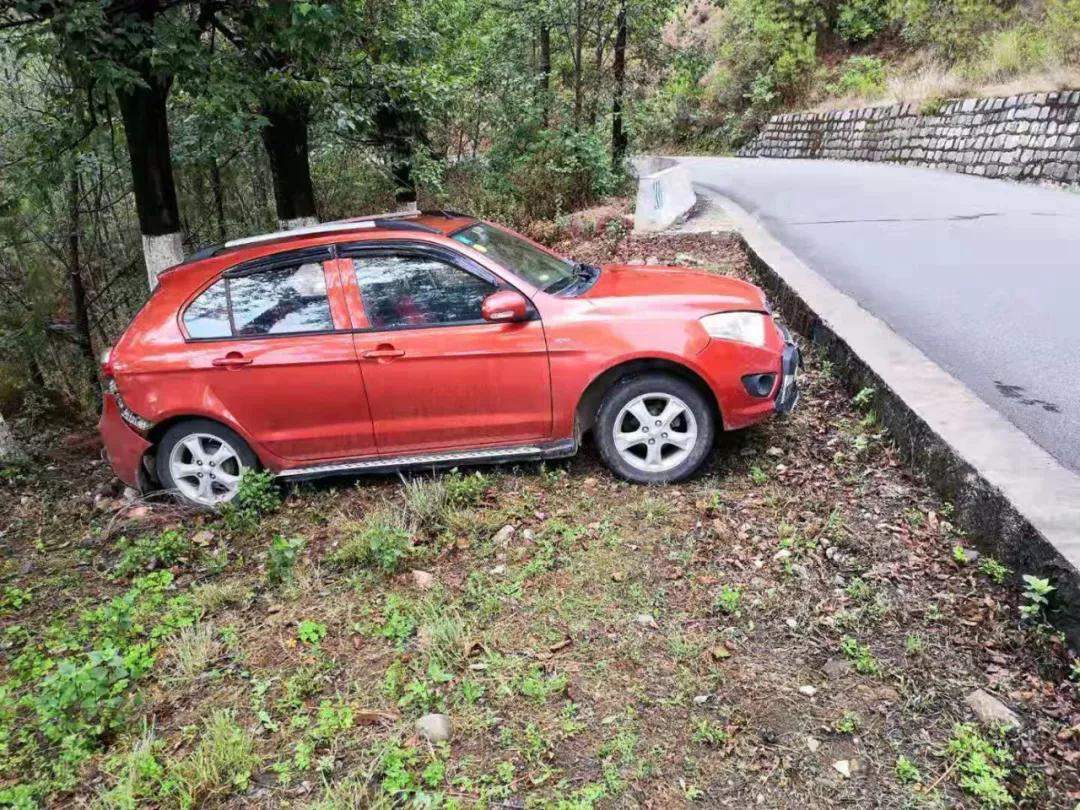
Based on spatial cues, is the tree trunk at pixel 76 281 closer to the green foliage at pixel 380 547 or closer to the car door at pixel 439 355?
the car door at pixel 439 355

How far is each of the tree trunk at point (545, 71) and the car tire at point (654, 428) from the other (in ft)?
39.8

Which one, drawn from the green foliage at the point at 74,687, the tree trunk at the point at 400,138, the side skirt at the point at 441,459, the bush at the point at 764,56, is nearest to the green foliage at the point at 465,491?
the side skirt at the point at 441,459

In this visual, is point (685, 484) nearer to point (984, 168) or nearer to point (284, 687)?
point (284, 687)

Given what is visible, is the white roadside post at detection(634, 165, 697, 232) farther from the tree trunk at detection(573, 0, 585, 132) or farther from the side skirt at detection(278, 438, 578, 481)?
the side skirt at detection(278, 438, 578, 481)

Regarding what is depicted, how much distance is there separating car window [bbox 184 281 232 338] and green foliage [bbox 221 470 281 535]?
3.17 ft

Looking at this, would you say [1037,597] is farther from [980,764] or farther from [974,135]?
[974,135]

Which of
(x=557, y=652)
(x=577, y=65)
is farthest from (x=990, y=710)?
(x=577, y=65)

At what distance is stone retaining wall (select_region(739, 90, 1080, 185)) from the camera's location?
1335 cm

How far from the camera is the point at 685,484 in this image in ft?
15.5

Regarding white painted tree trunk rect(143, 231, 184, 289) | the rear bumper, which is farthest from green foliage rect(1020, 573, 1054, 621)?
white painted tree trunk rect(143, 231, 184, 289)

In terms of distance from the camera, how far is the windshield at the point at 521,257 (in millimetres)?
4977

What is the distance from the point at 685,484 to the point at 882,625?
1.66 metres

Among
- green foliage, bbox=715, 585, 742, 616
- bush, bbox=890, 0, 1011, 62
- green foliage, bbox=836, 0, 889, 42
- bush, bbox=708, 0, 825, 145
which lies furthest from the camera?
bush, bbox=708, 0, 825, 145

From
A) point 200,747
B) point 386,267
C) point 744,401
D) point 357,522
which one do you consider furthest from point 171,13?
point 200,747
